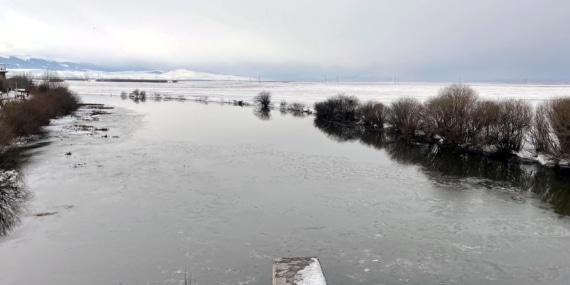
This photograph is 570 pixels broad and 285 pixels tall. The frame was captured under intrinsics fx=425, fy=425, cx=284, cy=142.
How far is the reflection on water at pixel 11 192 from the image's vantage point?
1465 centimetres

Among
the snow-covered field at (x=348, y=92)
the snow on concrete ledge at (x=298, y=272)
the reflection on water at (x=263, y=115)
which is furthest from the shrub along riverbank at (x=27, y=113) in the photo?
the snow-covered field at (x=348, y=92)

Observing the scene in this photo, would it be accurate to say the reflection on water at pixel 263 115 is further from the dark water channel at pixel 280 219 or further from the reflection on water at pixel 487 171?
the dark water channel at pixel 280 219

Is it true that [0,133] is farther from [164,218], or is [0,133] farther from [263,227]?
[263,227]

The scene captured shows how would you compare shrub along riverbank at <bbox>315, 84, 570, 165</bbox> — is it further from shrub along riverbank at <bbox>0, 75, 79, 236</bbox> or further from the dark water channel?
shrub along riverbank at <bbox>0, 75, 79, 236</bbox>

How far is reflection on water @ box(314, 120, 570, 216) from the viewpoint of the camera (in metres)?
19.9

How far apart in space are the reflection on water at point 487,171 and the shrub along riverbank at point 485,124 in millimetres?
1669

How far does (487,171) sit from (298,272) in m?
19.4

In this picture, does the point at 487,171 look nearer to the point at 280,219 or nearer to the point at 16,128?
the point at 280,219

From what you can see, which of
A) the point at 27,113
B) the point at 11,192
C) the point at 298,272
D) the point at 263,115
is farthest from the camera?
the point at 263,115

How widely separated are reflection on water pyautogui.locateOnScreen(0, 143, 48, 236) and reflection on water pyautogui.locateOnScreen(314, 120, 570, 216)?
726 inches

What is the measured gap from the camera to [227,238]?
13406mm

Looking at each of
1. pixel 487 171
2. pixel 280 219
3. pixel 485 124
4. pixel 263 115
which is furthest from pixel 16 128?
pixel 485 124

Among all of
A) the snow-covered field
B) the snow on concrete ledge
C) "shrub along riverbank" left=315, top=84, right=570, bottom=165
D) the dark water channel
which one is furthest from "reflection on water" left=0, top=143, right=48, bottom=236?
the snow-covered field

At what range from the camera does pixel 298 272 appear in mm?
9352
